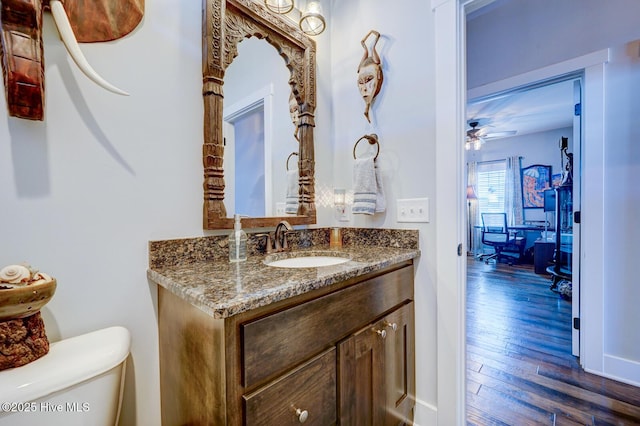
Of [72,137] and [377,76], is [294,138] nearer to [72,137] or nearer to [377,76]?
[377,76]

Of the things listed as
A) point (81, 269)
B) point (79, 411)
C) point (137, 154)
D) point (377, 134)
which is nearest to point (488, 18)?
point (377, 134)

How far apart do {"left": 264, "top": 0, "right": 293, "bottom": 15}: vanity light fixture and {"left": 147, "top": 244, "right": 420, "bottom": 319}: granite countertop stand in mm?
1250

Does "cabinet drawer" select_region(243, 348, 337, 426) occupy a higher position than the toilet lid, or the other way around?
the toilet lid

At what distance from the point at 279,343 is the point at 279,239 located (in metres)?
0.72

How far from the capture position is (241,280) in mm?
857

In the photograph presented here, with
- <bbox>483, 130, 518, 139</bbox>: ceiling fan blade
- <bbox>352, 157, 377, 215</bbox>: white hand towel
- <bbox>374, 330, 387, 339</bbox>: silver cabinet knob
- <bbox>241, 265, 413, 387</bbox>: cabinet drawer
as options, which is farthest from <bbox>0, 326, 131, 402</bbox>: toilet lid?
<bbox>483, 130, 518, 139</bbox>: ceiling fan blade

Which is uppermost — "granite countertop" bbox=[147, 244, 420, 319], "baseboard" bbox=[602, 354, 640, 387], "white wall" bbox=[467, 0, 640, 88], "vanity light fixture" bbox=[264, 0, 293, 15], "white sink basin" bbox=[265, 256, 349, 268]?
"white wall" bbox=[467, 0, 640, 88]

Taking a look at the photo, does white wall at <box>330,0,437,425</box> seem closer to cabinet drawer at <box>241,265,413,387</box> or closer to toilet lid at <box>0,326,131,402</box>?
cabinet drawer at <box>241,265,413,387</box>

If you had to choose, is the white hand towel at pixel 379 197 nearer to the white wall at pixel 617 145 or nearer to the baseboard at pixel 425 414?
the baseboard at pixel 425 414

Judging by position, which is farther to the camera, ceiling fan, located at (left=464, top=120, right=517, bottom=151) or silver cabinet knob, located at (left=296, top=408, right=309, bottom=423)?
ceiling fan, located at (left=464, top=120, right=517, bottom=151)

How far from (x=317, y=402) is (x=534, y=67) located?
2601mm

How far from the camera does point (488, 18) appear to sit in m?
2.22

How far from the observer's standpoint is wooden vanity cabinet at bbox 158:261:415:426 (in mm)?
682

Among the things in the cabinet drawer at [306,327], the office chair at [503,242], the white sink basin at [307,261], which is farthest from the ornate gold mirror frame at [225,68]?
the office chair at [503,242]
